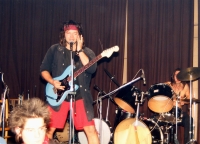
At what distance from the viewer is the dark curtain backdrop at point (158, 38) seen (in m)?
6.50

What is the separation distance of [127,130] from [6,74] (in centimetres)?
349

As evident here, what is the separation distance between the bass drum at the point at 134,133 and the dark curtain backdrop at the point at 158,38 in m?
1.10

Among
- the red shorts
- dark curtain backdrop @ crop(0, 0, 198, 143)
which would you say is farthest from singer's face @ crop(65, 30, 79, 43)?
dark curtain backdrop @ crop(0, 0, 198, 143)

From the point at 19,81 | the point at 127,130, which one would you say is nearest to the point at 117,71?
the point at 127,130

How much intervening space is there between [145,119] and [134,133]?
317 millimetres

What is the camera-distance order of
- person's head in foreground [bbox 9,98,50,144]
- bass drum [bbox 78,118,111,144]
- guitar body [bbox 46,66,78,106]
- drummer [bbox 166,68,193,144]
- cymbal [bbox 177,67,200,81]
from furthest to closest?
drummer [bbox 166,68,193,144]
bass drum [bbox 78,118,111,144]
cymbal [bbox 177,67,200,81]
guitar body [bbox 46,66,78,106]
person's head in foreground [bbox 9,98,50,144]

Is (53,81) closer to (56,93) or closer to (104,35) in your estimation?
(56,93)

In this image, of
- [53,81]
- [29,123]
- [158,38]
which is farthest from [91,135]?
[158,38]

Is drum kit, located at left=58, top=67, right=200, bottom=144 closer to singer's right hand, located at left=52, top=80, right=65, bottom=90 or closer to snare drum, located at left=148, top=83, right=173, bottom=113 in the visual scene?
snare drum, located at left=148, top=83, right=173, bottom=113

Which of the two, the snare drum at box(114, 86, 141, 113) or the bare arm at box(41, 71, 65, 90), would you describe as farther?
the snare drum at box(114, 86, 141, 113)

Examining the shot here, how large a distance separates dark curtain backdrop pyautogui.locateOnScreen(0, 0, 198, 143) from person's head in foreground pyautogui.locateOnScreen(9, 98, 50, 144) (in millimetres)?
4770

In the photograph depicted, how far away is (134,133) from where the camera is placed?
5379mm

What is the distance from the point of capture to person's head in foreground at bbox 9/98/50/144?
200cm

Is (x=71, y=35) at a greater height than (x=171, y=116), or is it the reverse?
(x=71, y=35)
